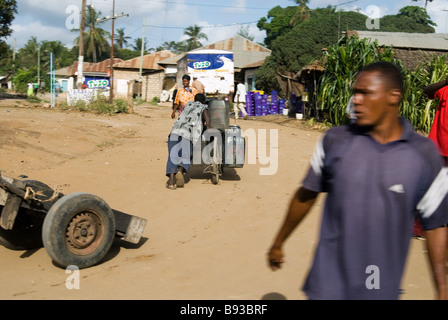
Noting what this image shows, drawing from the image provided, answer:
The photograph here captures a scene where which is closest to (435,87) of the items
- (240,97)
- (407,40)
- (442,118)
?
(442,118)

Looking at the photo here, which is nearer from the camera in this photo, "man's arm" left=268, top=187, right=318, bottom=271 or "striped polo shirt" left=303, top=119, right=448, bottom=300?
"striped polo shirt" left=303, top=119, right=448, bottom=300

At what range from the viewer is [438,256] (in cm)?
234

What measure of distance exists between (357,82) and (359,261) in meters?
0.86

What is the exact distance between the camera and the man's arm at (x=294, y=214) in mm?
2492

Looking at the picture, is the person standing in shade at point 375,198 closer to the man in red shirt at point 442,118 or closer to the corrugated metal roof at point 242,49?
the man in red shirt at point 442,118

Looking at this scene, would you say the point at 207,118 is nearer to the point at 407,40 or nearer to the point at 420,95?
the point at 420,95

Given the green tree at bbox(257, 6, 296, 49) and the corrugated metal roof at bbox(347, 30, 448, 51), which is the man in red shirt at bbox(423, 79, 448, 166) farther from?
the green tree at bbox(257, 6, 296, 49)

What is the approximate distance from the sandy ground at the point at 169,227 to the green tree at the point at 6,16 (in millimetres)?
17826

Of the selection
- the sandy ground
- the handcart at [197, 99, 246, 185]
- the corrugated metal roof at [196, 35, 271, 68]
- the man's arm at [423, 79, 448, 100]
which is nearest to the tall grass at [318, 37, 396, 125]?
the sandy ground

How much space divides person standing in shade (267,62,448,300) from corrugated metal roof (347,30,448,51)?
19480mm

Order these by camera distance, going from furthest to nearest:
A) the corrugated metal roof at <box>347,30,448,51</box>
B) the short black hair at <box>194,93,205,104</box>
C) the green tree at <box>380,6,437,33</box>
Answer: the green tree at <box>380,6,437,33</box> → the corrugated metal roof at <box>347,30,448,51</box> → the short black hair at <box>194,93,205,104</box>

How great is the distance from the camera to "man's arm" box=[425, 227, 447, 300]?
2314 mm

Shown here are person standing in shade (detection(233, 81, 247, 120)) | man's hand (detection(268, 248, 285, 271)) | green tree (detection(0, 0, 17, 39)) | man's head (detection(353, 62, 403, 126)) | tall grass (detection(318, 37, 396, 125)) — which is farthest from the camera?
green tree (detection(0, 0, 17, 39))
